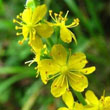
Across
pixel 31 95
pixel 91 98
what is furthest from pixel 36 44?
pixel 31 95

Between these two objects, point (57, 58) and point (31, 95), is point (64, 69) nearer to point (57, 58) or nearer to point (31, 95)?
point (57, 58)

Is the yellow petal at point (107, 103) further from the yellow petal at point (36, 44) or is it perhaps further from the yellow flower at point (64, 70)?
the yellow petal at point (36, 44)

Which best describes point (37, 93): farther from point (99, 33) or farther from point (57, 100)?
point (99, 33)

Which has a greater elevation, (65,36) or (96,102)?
(65,36)

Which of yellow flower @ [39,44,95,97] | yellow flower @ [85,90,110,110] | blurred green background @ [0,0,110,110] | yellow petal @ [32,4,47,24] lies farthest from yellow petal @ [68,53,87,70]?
blurred green background @ [0,0,110,110]

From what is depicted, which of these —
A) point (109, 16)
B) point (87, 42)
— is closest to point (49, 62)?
point (87, 42)

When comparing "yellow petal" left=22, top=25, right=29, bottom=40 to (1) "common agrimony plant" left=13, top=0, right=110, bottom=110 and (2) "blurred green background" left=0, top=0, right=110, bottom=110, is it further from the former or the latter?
(2) "blurred green background" left=0, top=0, right=110, bottom=110
